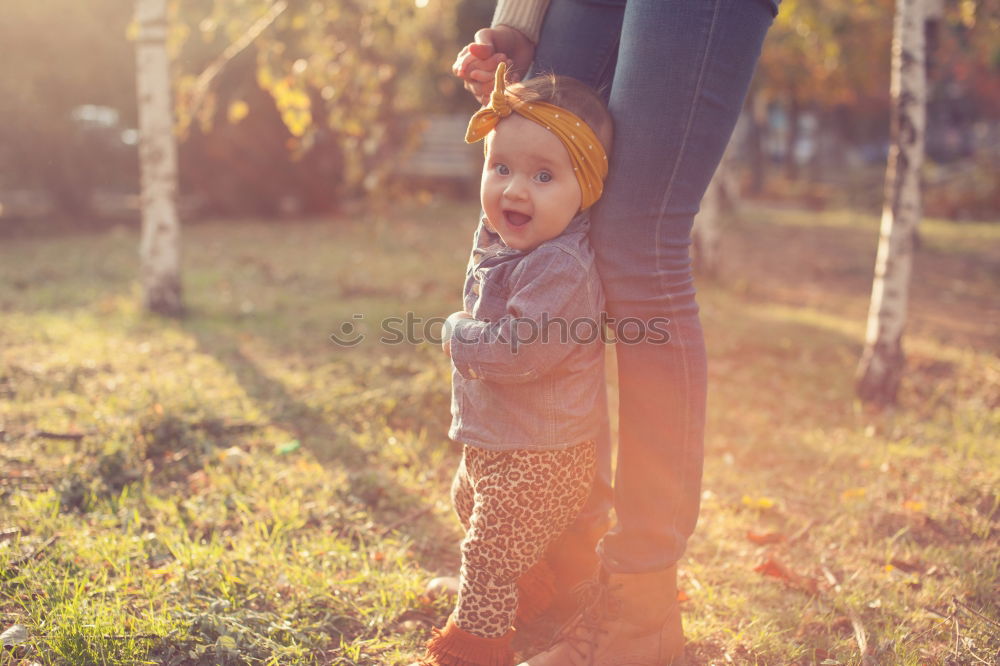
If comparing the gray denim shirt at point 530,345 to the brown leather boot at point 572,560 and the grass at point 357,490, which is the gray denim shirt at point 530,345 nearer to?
the brown leather boot at point 572,560

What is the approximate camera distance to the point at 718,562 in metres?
2.51

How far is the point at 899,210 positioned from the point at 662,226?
2876mm

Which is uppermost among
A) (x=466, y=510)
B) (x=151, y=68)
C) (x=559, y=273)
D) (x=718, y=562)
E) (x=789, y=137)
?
(x=789, y=137)

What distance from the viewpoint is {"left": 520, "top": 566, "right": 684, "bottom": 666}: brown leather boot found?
5.92 ft

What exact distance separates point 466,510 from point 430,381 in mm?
1743

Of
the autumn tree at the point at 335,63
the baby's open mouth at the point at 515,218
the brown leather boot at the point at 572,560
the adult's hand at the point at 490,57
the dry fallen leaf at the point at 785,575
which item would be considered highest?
the autumn tree at the point at 335,63

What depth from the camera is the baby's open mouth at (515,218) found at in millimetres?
1747

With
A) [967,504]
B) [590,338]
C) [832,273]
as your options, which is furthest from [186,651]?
[832,273]

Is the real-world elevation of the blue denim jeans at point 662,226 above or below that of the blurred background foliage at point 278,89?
below

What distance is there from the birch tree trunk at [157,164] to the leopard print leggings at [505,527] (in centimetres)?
439

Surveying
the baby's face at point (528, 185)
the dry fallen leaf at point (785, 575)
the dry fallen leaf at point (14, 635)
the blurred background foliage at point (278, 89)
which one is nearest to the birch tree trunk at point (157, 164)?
the blurred background foliage at point (278, 89)

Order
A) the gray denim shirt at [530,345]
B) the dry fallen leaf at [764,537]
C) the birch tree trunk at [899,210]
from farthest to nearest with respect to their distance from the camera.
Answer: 1. the birch tree trunk at [899,210]
2. the dry fallen leaf at [764,537]
3. the gray denim shirt at [530,345]

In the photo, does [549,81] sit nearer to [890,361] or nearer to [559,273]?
[559,273]

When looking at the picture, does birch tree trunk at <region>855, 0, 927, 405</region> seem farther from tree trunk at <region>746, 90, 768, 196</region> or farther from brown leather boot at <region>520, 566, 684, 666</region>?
tree trunk at <region>746, 90, 768, 196</region>
